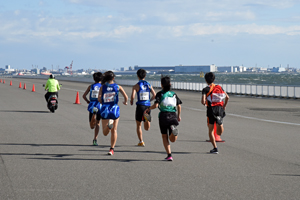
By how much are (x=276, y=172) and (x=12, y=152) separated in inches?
201

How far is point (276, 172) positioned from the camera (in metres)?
7.55

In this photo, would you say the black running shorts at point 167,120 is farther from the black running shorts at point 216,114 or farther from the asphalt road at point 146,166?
the black running shorts at point 216,114

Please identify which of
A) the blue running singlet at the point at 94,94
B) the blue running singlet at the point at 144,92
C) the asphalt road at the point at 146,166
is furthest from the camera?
the blue running singlet at the point at 94,94

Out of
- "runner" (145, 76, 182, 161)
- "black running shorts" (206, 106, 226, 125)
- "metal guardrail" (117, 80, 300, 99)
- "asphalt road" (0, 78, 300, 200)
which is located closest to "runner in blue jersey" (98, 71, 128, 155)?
"asphalt road" (0, 78, 300, 200)

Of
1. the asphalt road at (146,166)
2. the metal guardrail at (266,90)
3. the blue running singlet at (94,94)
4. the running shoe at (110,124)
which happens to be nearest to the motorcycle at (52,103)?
the asphalt road at (146,166)

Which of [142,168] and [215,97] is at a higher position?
[215,97]

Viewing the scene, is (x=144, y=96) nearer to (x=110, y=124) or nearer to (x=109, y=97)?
(x=109, y=97)

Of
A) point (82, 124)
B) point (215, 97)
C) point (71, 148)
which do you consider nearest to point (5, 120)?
point (82, 124)

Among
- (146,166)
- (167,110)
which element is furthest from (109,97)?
(146,166)

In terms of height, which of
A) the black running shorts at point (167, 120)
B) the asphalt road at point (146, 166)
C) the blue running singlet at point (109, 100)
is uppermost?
the blue running singlet at point (109, 100)

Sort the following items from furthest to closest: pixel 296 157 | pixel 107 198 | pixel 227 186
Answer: pixel 296 157 < pixel 227 186 < pixel 107 198

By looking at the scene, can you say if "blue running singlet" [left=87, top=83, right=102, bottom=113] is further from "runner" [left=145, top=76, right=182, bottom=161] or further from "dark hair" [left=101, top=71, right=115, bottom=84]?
"runner" [left=145, top=76, right=182, bottom=161]

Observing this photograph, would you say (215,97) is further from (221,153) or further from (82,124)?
(82,124)

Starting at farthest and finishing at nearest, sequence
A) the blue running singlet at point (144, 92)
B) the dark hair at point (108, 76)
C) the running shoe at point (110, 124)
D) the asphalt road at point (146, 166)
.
A: 1. the blue running singlet at point (144, 92)
2. the dark hair at point (108, 76)
3. the running shoe at point (110, 124)
4. the asphalt road at point (146, 166)
